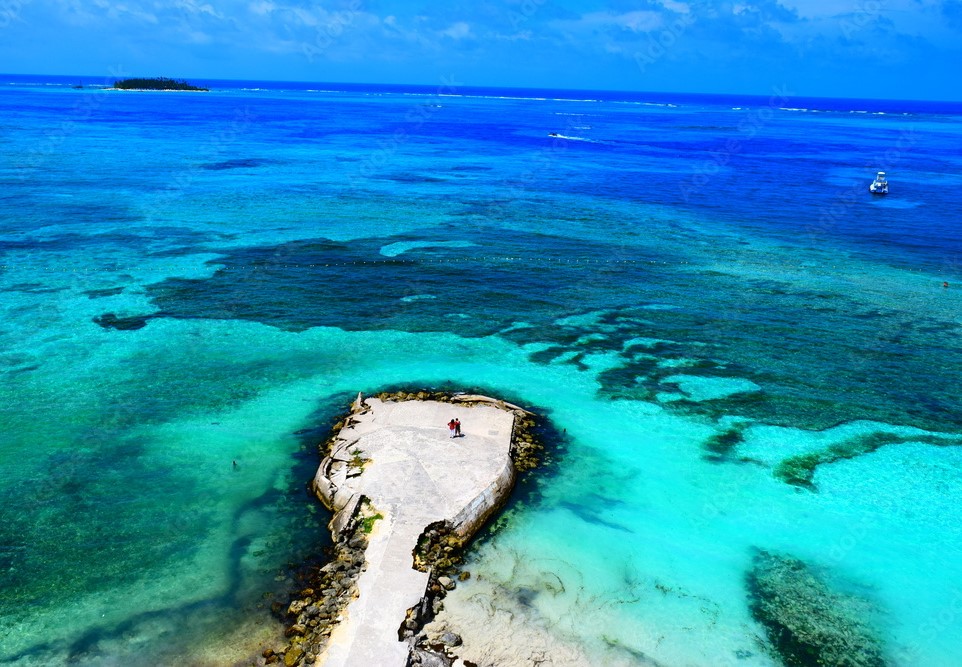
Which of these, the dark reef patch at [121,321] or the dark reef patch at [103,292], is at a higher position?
the dark reef patch at [121,321]

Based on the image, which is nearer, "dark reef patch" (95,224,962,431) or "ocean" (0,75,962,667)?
"ocean" (0,75,962,667)

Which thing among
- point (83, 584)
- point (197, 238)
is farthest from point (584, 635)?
point (197, 238)

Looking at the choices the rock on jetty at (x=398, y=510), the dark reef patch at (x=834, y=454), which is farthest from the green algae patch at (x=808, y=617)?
the rock on jetty at (x=398, y=510)

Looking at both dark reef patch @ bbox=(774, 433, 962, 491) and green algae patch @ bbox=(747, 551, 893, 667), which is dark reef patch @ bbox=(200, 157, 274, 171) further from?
green algae patch @ bbox=(747, 551, 893, 667)

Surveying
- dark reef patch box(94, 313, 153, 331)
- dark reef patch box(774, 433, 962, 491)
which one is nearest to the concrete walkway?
dark reef patch box(774, 433, 962, 491)

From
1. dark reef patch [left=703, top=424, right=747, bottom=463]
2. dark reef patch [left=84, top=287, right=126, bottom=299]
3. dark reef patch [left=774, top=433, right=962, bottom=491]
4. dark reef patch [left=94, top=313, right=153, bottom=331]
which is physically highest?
dark reef patch [left=774, top=433, right=962, bottom=491]

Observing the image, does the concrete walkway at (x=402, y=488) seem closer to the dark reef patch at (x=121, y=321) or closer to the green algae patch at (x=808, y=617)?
the green algae patch at (x=808, y=617)
